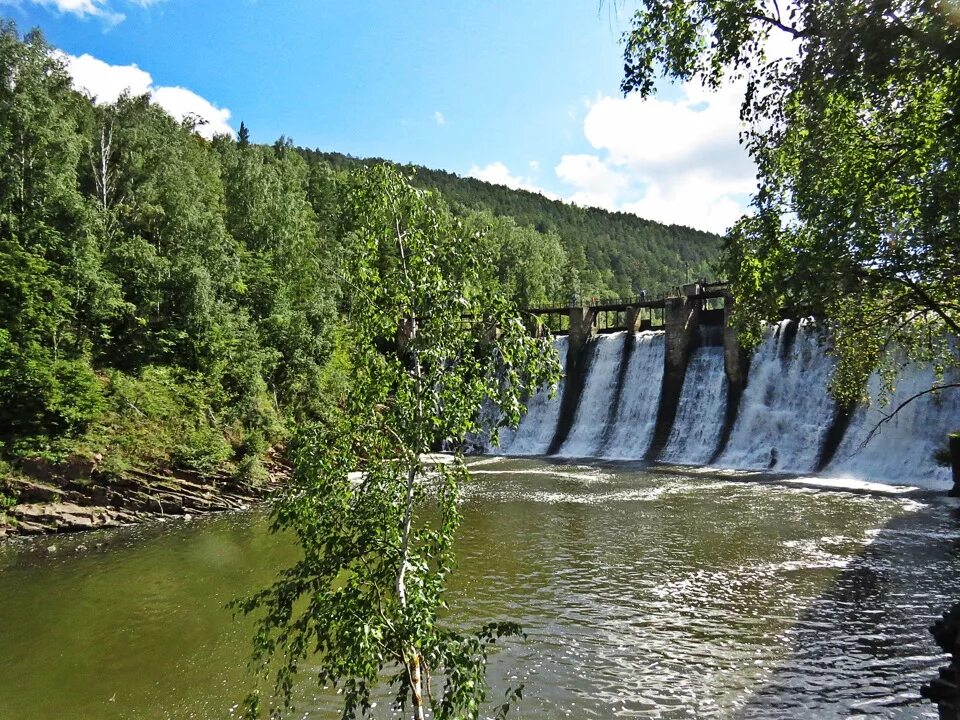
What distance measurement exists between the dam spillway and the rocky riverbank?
2015 cm

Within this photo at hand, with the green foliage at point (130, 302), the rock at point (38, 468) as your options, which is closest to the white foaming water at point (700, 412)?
the green foliage at point (130, 302)

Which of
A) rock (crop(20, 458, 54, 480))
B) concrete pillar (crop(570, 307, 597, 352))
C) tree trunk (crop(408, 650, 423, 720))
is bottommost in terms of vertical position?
rock (crop(20, 458, 54, 480))

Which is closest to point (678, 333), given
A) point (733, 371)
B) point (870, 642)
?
point (733, 371)

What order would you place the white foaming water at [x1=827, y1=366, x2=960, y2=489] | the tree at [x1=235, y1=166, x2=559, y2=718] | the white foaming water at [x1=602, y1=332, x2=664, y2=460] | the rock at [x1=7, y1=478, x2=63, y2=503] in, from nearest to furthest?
the tree at [x1=235, y1=166, x2=559, y2=718] → the rock at [x1=7, y1=478, x2=63, y2=503] → the white foaming water at [x1=827, y1=366, x2=960, y2=489] → the white foaming water at [x1=602, y1=332, x2=664, y2=460]

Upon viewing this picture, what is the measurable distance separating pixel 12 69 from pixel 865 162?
34720mm

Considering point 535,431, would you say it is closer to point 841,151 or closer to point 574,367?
point 574,367

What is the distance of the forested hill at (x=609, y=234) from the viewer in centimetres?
15012

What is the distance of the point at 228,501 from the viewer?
24.9 metres

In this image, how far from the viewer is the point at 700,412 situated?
35.1m

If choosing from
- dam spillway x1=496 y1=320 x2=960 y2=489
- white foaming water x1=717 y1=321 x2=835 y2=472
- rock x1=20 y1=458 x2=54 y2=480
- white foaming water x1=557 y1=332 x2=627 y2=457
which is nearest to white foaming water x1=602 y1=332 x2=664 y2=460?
dam spillway x1=496 y1=320 x2=960 y2=489

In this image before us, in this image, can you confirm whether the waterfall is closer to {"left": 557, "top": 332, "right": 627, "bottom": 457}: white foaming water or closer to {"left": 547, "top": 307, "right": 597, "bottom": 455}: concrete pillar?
{"left": 547, "top": 307, "right": 597, "bottom": 455}: concrete pillar

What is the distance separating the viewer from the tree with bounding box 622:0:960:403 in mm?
7691

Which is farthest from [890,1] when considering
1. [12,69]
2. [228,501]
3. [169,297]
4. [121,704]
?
[12,69]

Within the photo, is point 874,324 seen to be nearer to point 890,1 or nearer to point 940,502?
point 890,1
